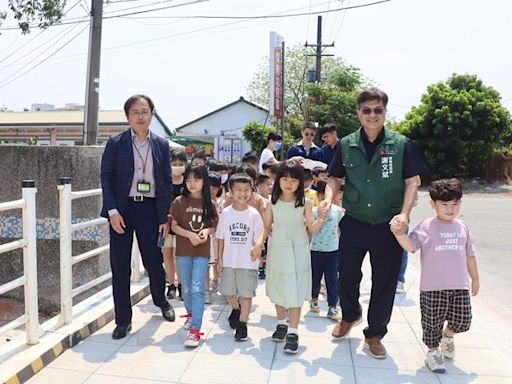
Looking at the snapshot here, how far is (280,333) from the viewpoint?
3666mm

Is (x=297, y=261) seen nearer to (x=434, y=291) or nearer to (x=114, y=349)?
(x=434, y=291)

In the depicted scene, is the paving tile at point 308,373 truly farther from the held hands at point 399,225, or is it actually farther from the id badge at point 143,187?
the id badge at point 143,187

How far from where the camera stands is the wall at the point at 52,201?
604 centimetres

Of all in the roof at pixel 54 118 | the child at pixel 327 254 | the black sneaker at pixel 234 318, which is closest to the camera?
the black sneaker at pixel 234 318

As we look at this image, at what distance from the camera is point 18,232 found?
6273mm

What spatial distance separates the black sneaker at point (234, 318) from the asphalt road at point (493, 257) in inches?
100

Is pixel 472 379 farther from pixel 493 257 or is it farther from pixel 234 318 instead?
pixel 493 257

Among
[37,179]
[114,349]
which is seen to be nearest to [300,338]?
[114,349]

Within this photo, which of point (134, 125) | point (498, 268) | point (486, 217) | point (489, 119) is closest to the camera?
point (134, 125)

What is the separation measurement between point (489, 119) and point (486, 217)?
39.8 feet

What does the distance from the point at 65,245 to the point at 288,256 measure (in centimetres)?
171

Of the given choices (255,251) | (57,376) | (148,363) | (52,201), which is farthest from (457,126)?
(57,376)

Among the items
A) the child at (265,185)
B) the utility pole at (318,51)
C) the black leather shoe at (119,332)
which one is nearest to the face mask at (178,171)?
the child at (265,185)

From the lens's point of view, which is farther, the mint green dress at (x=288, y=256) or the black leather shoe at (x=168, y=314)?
the black leather shoe at (x=168, y=314)
